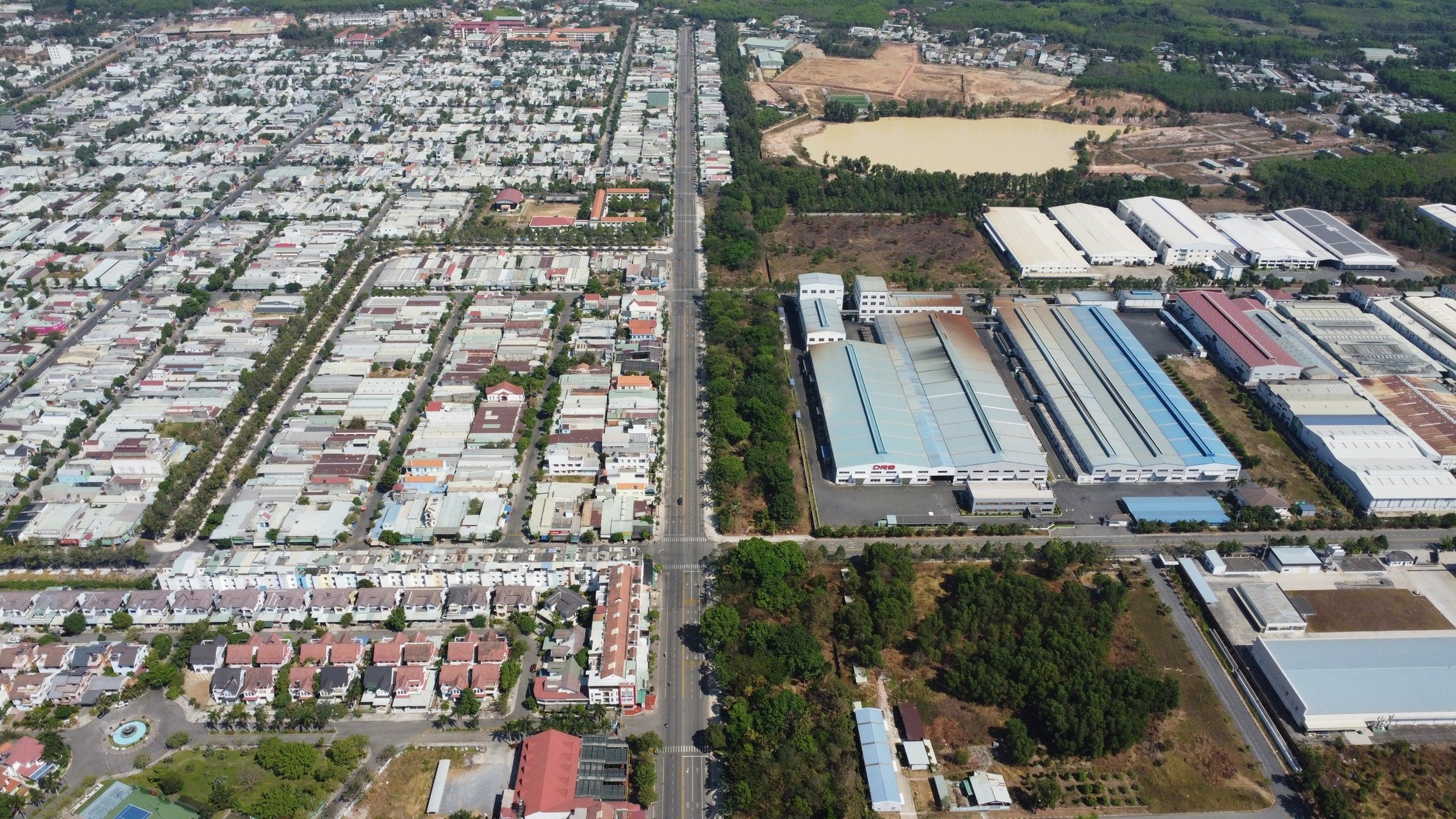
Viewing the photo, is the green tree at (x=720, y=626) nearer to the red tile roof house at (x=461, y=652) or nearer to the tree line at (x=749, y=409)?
the tree line at (x=749, y=409)

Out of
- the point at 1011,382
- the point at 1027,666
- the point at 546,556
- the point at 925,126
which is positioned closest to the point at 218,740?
the point at 546,556

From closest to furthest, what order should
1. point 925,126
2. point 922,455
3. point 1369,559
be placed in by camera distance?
point 1369,559 < point 922,455 < point 925,126

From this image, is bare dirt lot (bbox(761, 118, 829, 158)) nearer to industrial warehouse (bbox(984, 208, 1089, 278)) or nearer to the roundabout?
industrial warehouse (bbox(984, 208, 1089, 278))

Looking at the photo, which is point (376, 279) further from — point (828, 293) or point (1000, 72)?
point (1000, 72)

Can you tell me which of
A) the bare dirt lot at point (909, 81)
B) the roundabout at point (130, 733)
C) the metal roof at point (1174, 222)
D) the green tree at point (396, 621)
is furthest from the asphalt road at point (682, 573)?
the bare dirt lot at point (909, 81)

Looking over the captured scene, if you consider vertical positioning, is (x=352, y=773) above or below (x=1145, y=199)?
below

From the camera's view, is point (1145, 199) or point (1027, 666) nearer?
point (1027, 666)

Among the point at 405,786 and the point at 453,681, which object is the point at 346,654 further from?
the point at 405,786
